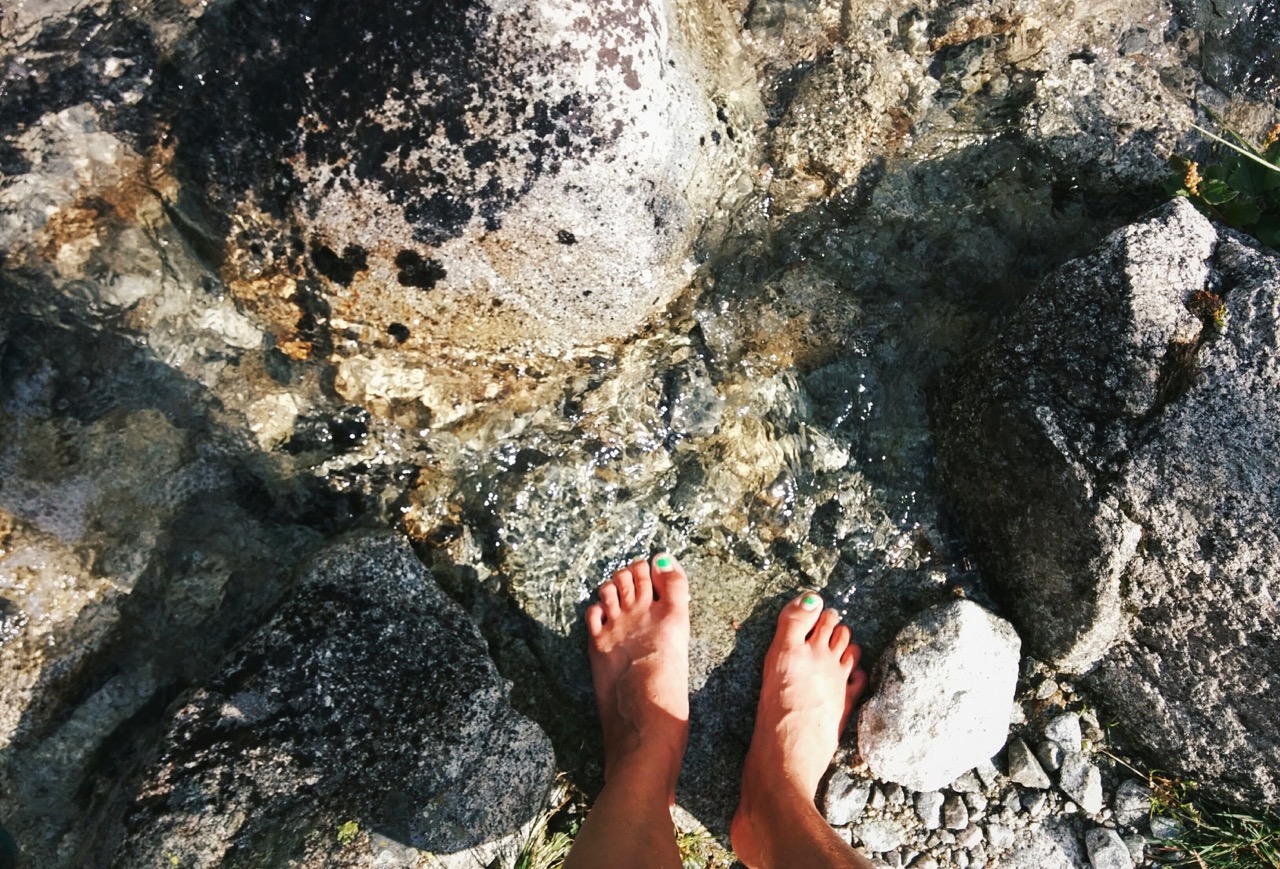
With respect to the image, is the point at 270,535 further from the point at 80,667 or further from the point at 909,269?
the point at 909,269

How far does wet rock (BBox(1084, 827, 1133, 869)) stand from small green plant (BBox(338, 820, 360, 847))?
213cm

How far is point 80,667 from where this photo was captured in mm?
2410

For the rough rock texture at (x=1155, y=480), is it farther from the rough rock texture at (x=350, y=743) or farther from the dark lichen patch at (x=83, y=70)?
the dark lichen patch at (x=83, y=70)

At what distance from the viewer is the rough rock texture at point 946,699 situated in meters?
2.53

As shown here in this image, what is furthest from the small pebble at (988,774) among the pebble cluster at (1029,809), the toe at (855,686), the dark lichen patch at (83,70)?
the dark lichen patch at (83,70)

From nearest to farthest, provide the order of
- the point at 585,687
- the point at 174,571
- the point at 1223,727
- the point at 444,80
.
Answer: the point at 444,80 → the point at 1223,727 → the point at 174,571 → the point at 585,687

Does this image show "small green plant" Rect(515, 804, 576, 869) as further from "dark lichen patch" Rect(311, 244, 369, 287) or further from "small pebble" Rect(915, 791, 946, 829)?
"dark lichen patch" Rect(311, 244, 369, 287)

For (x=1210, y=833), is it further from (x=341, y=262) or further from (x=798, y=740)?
(x=341, y=262)

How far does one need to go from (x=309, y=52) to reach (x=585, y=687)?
2.06 m

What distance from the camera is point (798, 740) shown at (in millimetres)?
2641

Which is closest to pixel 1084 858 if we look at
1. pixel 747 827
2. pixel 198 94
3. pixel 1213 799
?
pixel 1213 799

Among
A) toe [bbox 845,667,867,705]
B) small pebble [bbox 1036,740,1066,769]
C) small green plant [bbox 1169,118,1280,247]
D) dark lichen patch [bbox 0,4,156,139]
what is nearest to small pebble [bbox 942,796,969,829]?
small pebble [bbox 1036,740,1066,769]

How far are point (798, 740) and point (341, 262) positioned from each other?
1.97 metres

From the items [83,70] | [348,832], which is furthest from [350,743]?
[83,70]
